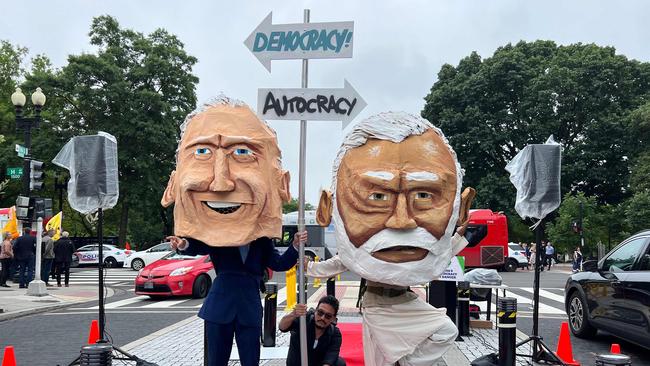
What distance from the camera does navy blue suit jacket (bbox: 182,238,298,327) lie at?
4.36 meters

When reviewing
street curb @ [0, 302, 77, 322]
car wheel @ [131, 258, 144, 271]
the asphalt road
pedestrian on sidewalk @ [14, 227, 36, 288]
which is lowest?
car wheel @ [131, 258, 144, 271]

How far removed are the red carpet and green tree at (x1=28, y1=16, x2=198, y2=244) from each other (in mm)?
21652

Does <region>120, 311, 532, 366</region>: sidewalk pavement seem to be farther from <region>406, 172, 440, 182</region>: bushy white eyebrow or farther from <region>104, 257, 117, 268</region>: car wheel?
<region>104, 257, 117, 268</region>: car wheel

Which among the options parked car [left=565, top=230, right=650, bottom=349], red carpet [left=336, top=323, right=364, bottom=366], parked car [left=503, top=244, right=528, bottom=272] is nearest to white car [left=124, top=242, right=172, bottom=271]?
parked car [left=503, top=244, right=528, bottom=272]

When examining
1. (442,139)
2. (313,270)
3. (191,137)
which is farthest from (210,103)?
(442,139)

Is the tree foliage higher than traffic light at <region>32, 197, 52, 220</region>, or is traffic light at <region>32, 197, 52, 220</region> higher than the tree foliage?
the tree foliage

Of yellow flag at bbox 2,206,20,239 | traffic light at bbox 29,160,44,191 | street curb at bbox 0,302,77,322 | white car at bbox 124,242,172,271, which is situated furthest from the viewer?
white car at bbox 124,242,172,271

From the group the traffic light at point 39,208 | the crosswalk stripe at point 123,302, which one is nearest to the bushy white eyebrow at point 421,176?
the crosswalk stripe at point 123,302

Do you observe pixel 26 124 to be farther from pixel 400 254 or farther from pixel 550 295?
pixel 550 295

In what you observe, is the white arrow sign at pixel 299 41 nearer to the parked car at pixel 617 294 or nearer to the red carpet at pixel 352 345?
the red carpet at pixel 352 345

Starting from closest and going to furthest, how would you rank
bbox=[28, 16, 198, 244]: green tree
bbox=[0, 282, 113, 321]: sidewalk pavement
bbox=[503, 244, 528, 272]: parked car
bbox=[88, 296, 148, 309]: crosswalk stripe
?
bbox=[0, 282, 113, 321]: sidewalk pavement < bbox=[88, 296, 148, 309]: crosswalk stripe < bbox=[503, 244, 528, 272]: parked car < bbox=[28, 16, 198, 244]: green tree

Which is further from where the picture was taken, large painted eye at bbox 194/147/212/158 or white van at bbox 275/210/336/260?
white van at bbox 275/210/336/260

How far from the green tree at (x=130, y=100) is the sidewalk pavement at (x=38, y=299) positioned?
12.2 metres

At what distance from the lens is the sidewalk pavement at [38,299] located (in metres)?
12.3
